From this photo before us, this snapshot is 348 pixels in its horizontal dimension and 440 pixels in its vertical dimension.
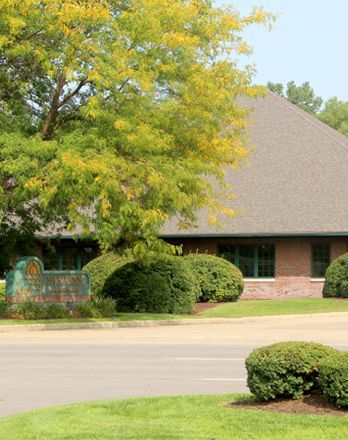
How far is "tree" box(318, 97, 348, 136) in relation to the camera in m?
94.8

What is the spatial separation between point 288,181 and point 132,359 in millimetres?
27411

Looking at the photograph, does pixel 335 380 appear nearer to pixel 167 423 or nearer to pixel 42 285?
pixel 167 423

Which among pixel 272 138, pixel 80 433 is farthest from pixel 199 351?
pixel 272 138

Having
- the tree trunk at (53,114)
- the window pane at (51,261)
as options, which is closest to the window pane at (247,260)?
the window pane at (51,261)

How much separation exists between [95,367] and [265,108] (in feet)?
113

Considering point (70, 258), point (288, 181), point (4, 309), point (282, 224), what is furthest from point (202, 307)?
point (70, 258)

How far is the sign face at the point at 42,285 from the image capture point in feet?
109

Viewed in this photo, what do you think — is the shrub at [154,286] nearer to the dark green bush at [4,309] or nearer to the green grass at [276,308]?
the green grass at [276,308]

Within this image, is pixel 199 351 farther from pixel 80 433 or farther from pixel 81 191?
pixel 80 433

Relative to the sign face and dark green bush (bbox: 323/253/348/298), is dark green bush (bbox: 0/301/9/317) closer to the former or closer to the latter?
the sign face

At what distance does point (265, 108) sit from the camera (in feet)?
167

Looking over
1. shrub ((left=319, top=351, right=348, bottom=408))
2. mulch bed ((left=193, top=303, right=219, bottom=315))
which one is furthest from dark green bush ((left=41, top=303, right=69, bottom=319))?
shrub ((left=319, top=351, right=348, bottom=408))

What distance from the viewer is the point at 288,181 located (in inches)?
1811

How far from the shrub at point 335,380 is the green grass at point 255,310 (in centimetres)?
1993
